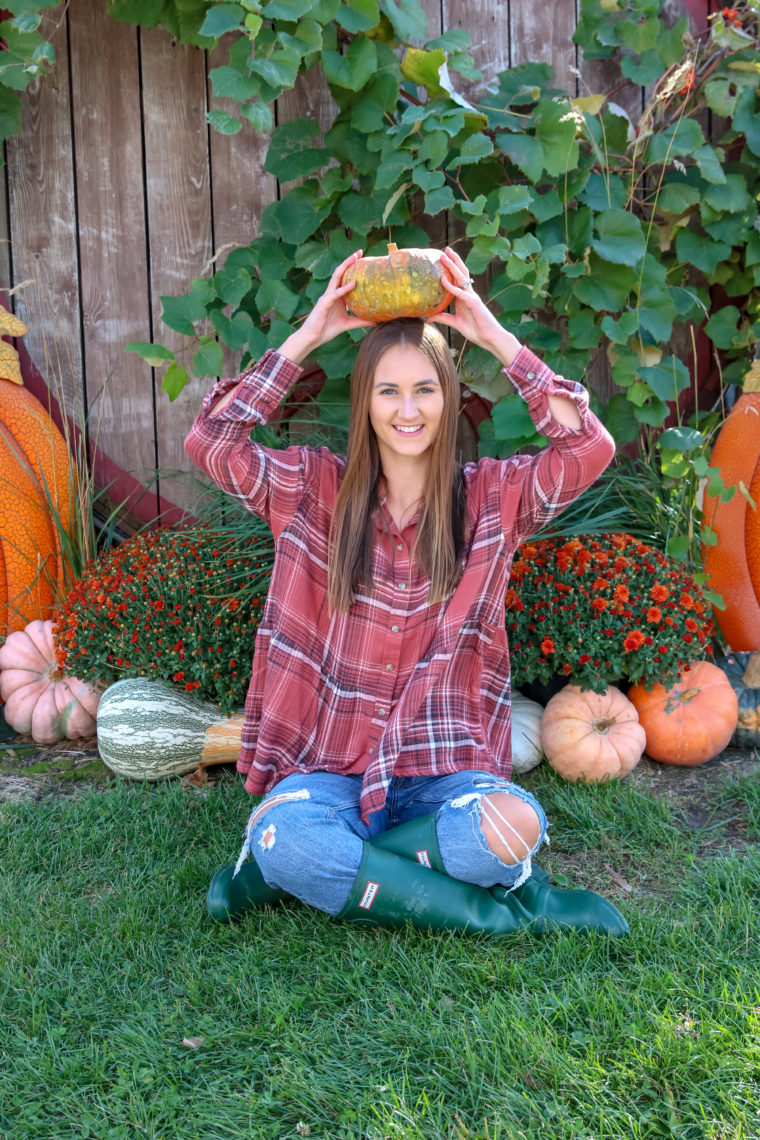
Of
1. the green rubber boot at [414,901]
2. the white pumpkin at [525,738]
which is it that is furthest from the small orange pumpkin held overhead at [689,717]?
the green rubber boot at [414,901]

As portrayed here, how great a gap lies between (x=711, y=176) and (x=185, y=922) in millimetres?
2622

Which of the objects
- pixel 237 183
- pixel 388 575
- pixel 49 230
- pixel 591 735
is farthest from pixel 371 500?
pixel 49 230

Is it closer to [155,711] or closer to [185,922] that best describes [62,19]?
[155,711]

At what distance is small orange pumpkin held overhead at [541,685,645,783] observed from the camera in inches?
105

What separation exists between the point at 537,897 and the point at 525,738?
2.60 feet

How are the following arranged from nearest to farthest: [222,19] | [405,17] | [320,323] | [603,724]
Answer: [320,323] → [222,19] → [603,724] → [405,17]

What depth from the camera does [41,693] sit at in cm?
317

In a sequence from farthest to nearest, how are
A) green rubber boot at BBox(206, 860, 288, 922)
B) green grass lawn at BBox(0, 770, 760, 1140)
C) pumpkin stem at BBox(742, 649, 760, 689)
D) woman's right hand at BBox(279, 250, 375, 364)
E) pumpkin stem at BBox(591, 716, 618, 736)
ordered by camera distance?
pumpkin stem at BBox(742, 649, 760, 689), pumpkin stem at BBox(591, 716, 618, 736), woman's right hand at BBox(279, 250, 375, 364), green rubber boot at BBox(206, 860, 288, 922), green grass lawn at BBox(0, 770, 760, 1140)

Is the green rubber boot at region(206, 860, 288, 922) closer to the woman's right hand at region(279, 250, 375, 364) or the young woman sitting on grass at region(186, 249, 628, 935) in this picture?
the young woman sitting on grass at region(186, 249, 628, 935)

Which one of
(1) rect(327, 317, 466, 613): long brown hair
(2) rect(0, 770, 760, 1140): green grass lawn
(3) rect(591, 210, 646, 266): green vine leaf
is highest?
(3) rect(591, 210, 646, 266): green vine leaf

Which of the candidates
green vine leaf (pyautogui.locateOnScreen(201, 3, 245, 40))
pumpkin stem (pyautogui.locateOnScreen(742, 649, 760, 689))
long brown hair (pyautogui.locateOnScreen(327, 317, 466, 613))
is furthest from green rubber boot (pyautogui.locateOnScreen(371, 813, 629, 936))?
green vine leaf (pyautogui.locateOnScreen(201, 3, 245, 40))

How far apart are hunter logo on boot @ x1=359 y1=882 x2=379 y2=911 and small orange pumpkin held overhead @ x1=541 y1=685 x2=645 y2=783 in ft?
3.04

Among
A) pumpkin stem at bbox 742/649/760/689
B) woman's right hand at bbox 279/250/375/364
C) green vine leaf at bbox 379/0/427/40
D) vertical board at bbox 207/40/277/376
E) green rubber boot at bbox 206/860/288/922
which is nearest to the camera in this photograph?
green rubber boot at bbox 206/860/288/922

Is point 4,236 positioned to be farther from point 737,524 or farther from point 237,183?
point 737,524
